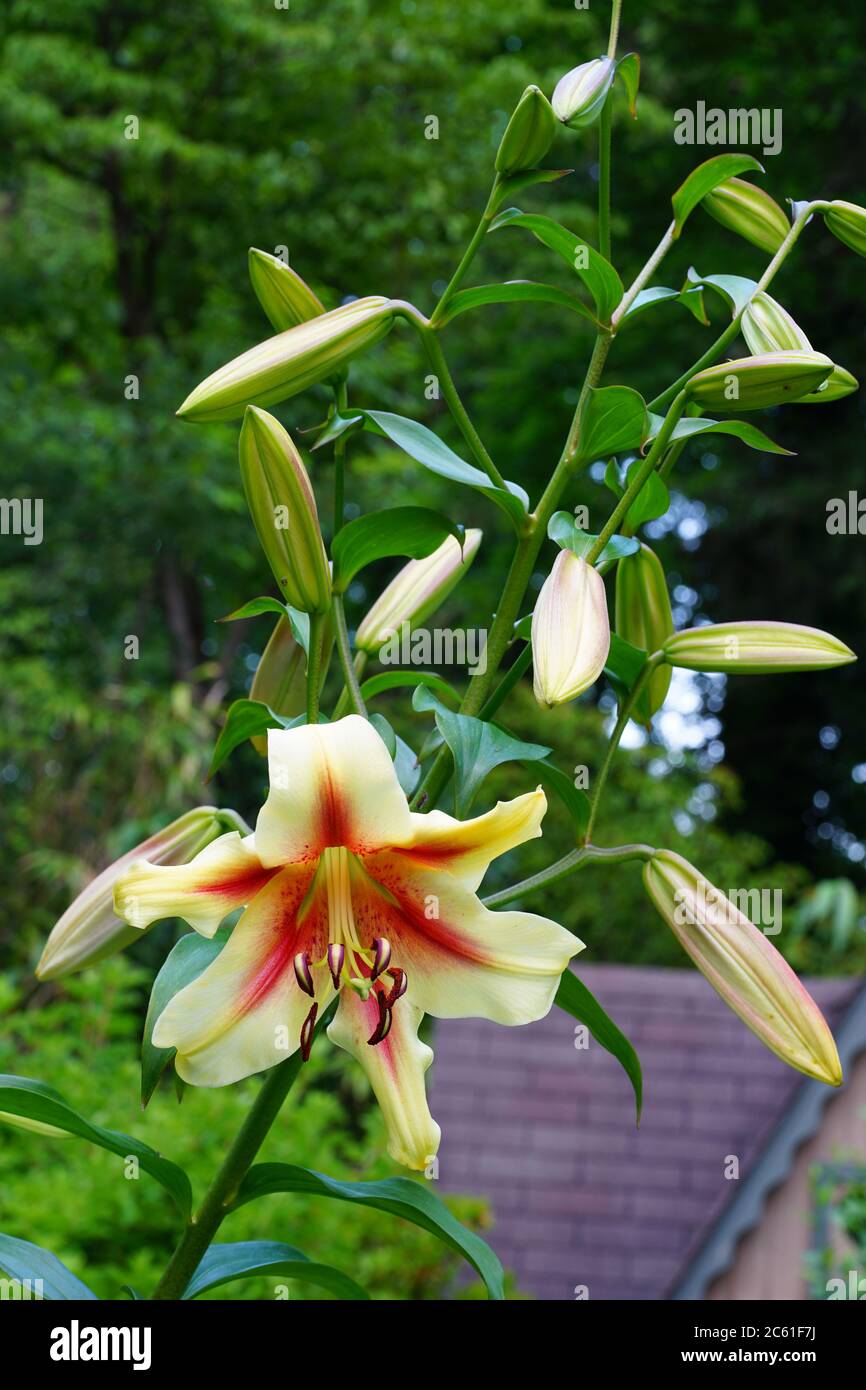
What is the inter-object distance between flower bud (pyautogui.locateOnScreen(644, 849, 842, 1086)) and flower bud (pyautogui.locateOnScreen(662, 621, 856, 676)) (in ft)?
0.36

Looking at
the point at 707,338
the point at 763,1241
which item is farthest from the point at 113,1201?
the point at 707,338

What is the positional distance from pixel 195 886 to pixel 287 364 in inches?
10.9

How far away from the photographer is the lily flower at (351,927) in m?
0.60

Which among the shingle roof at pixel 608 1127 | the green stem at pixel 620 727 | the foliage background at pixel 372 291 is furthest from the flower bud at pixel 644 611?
the foliage background at pixel 372 291

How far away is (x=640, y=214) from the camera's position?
26.7ft

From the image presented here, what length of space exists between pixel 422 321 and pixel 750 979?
371 mm

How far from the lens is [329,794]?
1.96 ft

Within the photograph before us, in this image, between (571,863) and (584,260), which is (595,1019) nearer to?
(571,863)

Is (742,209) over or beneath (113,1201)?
over

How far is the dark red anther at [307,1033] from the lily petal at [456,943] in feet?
0.17

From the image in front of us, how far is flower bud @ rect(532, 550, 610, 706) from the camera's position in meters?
0.63

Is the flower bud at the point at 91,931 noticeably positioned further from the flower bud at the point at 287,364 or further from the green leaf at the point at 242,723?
the flower bud at the point at 287,364

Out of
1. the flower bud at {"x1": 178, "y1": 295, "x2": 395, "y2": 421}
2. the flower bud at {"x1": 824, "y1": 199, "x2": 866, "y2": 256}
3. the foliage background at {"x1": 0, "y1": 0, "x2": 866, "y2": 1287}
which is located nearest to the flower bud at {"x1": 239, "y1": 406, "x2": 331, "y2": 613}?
the flower bud at {"x1": 178, "y1": 295, "x2": 395, "y2": 421}

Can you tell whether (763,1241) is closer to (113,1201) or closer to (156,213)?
(113,1201)
